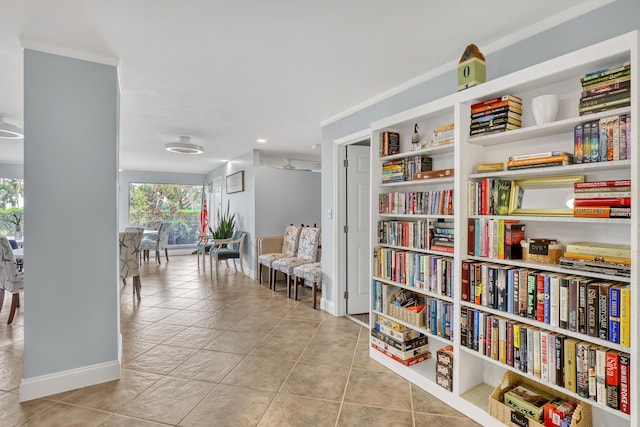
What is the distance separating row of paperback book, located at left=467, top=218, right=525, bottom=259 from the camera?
187 centimetres

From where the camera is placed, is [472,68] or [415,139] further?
[415,139]

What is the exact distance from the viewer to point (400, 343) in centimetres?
252

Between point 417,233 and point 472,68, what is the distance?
1.16m

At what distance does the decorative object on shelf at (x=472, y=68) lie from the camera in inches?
79.4

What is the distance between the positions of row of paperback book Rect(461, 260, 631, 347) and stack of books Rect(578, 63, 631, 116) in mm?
817

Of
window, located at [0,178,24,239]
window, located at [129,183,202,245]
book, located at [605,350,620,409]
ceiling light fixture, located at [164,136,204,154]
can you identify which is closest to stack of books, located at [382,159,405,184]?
book, located at [605,350,620,409]

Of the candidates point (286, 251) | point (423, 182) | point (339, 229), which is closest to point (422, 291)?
point (423, 182)

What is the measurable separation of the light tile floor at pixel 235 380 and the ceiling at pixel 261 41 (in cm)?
234

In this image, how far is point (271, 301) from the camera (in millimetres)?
4488

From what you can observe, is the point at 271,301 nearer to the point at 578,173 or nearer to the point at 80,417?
the point at 80,417

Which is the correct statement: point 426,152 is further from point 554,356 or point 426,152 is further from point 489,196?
point 554,356

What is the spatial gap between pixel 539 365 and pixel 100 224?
9.57 feet

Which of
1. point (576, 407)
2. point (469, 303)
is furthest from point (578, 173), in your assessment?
point (576, 407)

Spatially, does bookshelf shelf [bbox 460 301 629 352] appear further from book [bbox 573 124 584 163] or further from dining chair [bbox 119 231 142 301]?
dining chair [bbox 119 231 142 301]
